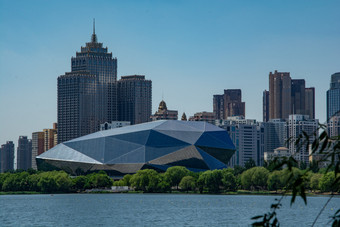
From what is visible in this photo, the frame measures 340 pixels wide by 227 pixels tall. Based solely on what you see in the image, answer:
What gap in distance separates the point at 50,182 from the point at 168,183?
2713 cm

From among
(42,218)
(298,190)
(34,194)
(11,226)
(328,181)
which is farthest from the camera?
(34,194)

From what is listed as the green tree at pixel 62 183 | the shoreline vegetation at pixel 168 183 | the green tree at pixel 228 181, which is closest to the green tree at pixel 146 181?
the shoreline vegetation at pixel 168 183

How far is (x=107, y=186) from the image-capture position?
16700 centimetres

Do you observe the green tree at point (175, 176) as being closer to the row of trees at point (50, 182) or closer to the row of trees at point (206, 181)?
the row of trees at point (206, 181)

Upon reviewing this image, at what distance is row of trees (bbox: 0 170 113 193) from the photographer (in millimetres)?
155375

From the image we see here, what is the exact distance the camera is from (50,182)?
506ft

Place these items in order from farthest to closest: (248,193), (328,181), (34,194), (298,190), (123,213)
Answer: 1. (34,194)
2. (248,193)
3. (328,181)
4. (123,213)
5. (298,190)

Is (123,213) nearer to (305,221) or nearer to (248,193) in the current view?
(305,221)

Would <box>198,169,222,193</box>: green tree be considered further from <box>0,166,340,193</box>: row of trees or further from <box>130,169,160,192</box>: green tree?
→ <box>130,169,160,192</box>: green tree

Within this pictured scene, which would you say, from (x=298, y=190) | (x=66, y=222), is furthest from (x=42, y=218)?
(x=298, y=190)

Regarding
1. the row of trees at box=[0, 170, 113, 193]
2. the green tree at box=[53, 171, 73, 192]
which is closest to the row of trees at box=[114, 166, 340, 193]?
the row of trees at box=[0, 170, 113, 193]

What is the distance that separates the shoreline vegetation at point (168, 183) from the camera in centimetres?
14462

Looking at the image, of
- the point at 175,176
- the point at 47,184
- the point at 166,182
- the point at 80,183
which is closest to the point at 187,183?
the point at 166,182

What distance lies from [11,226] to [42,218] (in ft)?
32.7
